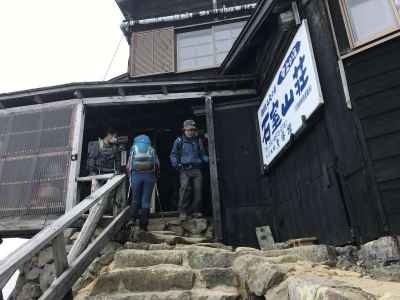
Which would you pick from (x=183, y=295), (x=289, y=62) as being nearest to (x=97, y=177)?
(x=183, y=295)

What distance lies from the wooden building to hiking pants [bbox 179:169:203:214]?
348 millimetres

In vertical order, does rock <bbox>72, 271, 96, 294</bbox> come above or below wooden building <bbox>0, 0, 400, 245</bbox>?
below

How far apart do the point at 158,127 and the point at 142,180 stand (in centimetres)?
453

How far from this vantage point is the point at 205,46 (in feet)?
37.3

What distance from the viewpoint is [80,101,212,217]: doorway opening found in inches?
372

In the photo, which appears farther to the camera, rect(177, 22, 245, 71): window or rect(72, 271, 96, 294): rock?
rect(177, 22, 245, 71): window

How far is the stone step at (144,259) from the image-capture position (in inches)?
180

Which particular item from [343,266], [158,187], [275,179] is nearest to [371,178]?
[343,266]

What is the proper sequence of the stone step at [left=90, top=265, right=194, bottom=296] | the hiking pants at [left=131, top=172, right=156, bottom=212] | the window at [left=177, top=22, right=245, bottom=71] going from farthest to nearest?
1. the window at [left=177, top=22, right=245, bottom=71]
2. the hiking pants at [left=131, top=172, right=156, bottom=212]
3. the stone step at [left=90, top=265, right=194, bottom=296]

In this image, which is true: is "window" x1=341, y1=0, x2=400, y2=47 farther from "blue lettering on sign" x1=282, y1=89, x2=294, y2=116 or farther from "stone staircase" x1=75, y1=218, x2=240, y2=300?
"stone staircase" x1=75, y1=218, x2=240, y2=300

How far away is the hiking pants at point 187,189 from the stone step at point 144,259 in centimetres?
264

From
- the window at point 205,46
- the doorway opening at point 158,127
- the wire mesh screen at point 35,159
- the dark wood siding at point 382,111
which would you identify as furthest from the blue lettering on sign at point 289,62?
the window at point 205,46

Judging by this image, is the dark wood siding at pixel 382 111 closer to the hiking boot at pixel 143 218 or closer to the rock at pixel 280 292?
the rock at pixel 280 292

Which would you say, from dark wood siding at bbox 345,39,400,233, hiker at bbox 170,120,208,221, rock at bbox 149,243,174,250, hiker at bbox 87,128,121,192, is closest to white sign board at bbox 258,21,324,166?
dark wood siding at bbox 345,39,400,233
